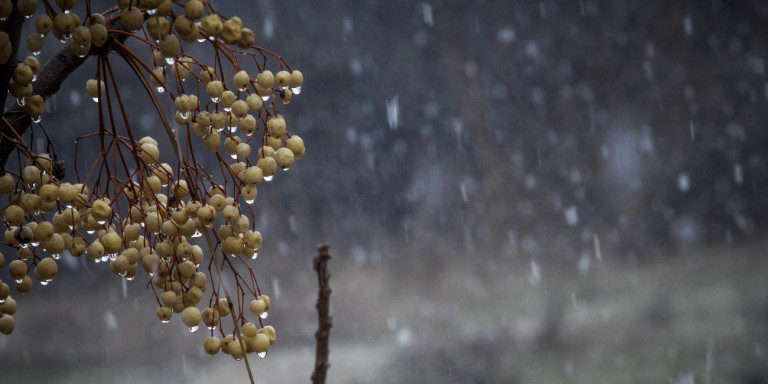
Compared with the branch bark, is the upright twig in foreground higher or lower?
lower

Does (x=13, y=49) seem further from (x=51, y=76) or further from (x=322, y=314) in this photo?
(x=322, y=314)

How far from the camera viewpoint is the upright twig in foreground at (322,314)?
367 mm

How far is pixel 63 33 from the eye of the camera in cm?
24

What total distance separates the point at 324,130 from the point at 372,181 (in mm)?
217

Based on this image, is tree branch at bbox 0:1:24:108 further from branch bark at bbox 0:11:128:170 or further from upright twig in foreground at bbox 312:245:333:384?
upright twig in foreground at bbox 312:245:333:384

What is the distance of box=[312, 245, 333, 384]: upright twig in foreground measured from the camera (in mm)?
367

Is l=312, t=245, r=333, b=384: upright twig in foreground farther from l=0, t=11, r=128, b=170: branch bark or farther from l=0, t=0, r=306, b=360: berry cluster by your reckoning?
l=0, t=11, r=128, b=170: branch bark

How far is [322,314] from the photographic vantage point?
1.23ft

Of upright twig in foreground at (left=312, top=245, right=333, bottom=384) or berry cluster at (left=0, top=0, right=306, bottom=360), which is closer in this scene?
berry cluster at (left=0, top=0, right=306, bottom=360)

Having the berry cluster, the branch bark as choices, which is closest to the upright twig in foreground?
the berry cluster

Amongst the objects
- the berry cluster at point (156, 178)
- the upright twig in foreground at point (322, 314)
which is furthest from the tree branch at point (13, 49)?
the upright twig in foreground at point (322, 314)

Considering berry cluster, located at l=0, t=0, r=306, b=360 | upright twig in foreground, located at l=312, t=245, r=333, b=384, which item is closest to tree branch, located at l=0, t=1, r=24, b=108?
berry cluster, located at l=0, t=0, r=306, b=360

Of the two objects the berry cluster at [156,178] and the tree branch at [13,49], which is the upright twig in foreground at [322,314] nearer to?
the berry cluster at [156,178]

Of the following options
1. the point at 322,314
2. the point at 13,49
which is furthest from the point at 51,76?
the point at 322,314
